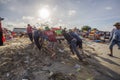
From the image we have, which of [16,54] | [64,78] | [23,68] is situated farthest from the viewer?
[16,54]

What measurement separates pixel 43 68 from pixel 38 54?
1.80 meters

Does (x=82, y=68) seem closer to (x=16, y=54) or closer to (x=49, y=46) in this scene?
(x=49, y=46)

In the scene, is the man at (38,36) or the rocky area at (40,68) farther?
the man at (38,36)

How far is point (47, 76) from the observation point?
16.8 feet

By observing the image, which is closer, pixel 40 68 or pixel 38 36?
pixel 40 68

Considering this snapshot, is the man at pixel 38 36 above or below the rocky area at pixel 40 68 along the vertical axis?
above

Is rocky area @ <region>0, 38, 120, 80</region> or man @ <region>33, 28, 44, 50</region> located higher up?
man @ <region>33, 28, 44, 50</region>

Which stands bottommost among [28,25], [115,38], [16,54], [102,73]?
[102,73]

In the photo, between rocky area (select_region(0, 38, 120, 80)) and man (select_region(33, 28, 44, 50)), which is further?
man (select_region(33, 28, 44, 50))

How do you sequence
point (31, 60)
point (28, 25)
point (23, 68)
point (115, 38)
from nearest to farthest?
1. point (23, 68)
2. point (31, 60)
3. point (115, 38)
4. point (28, 25)

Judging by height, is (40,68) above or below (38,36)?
below

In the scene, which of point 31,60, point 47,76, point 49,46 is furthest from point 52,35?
point 47,76

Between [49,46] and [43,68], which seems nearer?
[43,68]

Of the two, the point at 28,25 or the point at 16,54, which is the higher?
the point at 28,25
